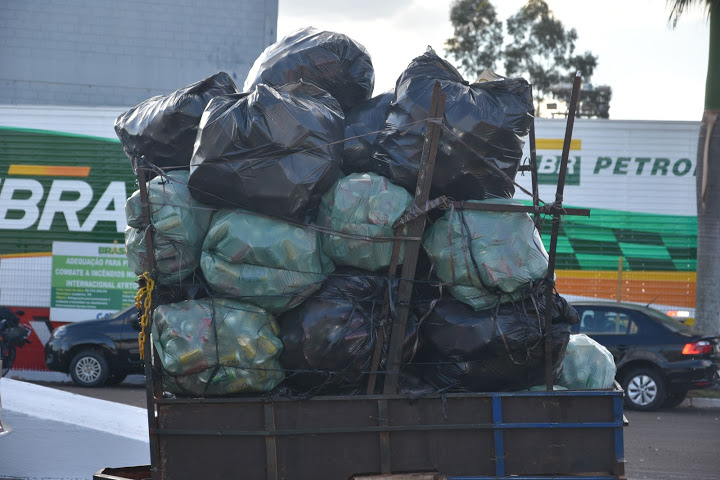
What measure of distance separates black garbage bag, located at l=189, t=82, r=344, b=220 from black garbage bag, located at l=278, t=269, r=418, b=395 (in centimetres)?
52

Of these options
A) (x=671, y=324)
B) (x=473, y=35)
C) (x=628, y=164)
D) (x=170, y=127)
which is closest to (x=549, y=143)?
(x=628, y=164)

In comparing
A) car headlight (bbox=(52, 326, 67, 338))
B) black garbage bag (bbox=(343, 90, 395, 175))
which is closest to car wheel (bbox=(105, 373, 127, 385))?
car headlight (bbox=(52, 326, 67, 338))

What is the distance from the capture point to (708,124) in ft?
39.8

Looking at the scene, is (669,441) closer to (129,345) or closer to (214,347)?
(214,347)

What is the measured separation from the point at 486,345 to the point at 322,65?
2162 millimetres

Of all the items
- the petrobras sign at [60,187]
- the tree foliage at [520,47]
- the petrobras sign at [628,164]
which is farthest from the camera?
the tree foliage at [520,47]

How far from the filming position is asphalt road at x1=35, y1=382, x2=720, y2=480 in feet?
23.9

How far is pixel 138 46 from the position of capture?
17.8m

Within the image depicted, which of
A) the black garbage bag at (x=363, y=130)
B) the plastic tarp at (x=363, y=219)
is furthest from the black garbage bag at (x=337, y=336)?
the black garbage bag at (x=363, y=130)

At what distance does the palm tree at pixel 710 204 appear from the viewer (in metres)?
12.0

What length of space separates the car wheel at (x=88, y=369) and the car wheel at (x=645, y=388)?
7615 millimetres

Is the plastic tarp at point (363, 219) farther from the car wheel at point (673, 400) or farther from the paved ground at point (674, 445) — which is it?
the car wheel at point (673, 400)

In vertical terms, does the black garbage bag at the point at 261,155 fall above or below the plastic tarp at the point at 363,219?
above

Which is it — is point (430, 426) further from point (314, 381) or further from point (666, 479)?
point (666, 479)
